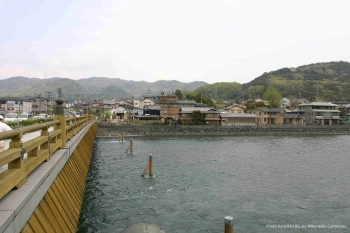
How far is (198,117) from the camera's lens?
261ft

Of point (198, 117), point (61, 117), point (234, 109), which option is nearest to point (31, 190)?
point (61, 117)

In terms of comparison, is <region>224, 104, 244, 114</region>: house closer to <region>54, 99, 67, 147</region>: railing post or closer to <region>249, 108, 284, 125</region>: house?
<region>249, 108, 284, 125</region>: house

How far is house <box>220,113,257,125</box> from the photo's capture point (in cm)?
8406

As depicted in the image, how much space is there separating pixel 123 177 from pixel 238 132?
58782 millimetres

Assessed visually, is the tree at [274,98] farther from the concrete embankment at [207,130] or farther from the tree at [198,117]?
the tree at [198,117]

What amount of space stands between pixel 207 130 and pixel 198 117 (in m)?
7.21

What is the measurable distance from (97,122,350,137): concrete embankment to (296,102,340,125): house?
9.60m

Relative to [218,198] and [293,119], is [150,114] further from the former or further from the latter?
[218,198]

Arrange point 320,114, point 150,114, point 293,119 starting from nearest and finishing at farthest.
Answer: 1. point 150,114
2. point 293,119
3. point 320,114

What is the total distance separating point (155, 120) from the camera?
8350 centimetres

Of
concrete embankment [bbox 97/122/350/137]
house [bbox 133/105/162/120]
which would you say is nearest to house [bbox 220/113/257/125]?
concrete embankment [bbox 97/122/350/137]

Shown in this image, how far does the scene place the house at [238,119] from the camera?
84062 mm

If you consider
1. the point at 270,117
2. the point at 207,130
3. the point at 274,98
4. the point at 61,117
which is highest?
the point at 274,98

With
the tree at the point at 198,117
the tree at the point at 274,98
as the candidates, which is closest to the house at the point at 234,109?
the tree at the point at 198,117
